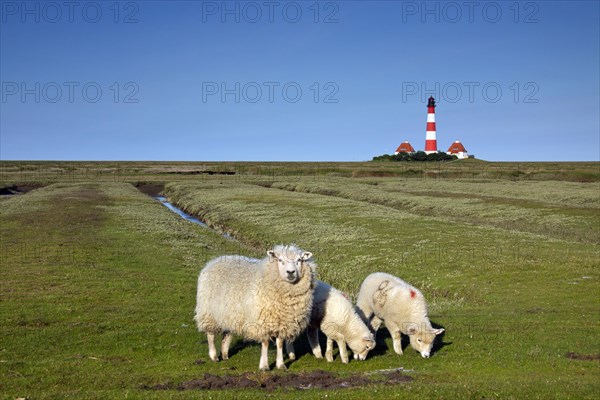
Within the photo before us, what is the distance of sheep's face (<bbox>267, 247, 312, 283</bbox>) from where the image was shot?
46.9 ft

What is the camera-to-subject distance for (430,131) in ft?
563

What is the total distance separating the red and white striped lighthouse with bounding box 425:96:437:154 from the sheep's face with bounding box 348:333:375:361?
157859mm

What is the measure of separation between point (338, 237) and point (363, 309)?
22185 mm

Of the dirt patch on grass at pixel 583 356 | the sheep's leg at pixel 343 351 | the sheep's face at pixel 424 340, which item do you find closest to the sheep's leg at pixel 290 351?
the sheep's leg at pixel 343 351

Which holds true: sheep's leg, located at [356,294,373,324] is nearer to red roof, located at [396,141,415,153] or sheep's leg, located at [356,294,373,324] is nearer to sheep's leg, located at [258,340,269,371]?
sheep's leg, located at [258,340,269,371]

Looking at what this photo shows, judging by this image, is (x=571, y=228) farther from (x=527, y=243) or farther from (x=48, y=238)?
(x=48, y=238)

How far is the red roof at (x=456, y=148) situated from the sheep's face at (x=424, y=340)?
606ft

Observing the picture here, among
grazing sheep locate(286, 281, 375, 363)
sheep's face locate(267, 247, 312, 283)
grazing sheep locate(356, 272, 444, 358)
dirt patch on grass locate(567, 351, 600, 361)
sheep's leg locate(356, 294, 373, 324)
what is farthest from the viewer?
sheep's leg locate(356, 294, 373, 324)

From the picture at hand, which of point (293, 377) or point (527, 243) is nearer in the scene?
point (293, 377)

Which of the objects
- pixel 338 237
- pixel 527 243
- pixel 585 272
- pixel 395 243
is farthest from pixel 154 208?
pixel 585 272

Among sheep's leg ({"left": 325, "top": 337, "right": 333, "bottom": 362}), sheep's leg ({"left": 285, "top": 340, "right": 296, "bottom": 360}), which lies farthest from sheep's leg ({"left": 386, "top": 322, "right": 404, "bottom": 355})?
sheep's leg ({"left": 285, "top": 340, "right": 296, "bottom": 360})

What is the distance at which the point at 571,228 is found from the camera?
1753 inches

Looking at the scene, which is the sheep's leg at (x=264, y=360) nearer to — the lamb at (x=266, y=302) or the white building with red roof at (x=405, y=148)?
the lamb at (x=266, y=302)

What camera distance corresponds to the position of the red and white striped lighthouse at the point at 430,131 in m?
166
